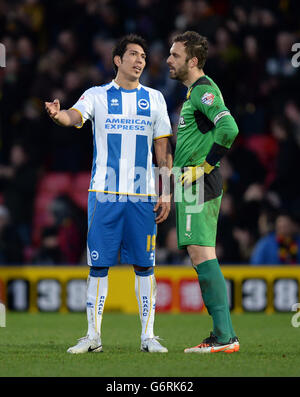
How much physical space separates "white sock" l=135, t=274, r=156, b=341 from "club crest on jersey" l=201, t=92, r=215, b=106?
1282 mm

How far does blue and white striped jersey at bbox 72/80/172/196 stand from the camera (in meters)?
6.03

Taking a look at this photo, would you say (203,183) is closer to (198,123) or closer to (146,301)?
(198,123)

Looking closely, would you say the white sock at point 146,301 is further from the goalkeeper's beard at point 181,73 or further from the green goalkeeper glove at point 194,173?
the goalkeeper's beard at point 181,73

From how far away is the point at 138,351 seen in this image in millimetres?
6000

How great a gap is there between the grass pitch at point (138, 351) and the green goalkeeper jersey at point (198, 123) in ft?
4.40

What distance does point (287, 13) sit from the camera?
12750 millimetres

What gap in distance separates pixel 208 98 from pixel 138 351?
70.8 inches

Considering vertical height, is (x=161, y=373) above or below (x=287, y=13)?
below
